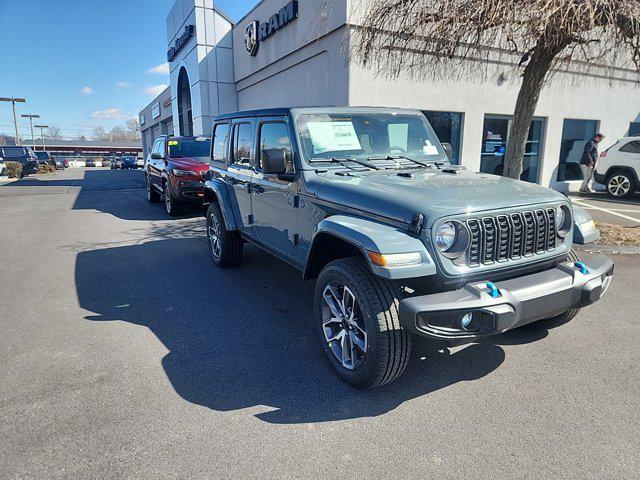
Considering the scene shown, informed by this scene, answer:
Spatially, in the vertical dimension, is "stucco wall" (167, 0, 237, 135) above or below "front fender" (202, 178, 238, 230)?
above

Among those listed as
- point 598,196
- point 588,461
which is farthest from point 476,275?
point 598,196

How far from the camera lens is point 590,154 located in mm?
12398

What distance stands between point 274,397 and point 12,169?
2841cm

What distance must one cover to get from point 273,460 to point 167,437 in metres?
0.67

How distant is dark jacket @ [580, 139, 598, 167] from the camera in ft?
40.3

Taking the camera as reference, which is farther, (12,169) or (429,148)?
(12,169)

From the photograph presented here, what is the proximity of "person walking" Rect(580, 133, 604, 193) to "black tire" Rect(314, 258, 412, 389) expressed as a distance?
12.4 metres

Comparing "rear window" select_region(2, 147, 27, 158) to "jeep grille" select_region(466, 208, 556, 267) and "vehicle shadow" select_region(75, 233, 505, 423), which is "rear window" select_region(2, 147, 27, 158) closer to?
"vehicle shadow" select_region(75, 233, 505, 423)

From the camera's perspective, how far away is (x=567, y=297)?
2721mm

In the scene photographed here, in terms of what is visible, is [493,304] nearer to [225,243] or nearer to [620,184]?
[225,243]

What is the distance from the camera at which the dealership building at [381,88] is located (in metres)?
10.1

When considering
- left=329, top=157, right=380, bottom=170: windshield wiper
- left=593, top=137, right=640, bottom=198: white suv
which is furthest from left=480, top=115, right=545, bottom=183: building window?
left=329, top=157, right=380, bottom=170: windshield wiper

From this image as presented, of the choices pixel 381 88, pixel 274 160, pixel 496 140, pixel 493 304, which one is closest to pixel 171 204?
pixel 381 88

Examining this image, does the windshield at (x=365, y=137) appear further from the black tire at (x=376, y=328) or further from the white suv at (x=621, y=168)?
the white suv at (x=621, y=168)
